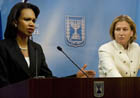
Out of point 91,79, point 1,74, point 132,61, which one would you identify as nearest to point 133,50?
point 132,61

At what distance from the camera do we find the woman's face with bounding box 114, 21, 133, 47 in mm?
3389

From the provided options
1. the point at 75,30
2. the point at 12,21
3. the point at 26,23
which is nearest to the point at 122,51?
the point at 75,30

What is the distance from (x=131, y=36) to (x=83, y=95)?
6.12 ft

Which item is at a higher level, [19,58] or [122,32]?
[122,32]

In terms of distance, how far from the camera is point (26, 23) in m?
2.85

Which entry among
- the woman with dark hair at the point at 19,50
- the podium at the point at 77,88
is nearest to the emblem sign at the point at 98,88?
the podium at the point at 77,88

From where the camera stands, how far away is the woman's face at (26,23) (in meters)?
2.83

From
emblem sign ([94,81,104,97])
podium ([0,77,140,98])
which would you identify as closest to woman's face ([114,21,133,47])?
podium ([0,77,140,98])

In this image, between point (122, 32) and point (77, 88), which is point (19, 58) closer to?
point (77, 88)

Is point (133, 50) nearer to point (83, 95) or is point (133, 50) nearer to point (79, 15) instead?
point (79, 15)

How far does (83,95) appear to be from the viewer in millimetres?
1772

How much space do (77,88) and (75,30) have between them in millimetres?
2523

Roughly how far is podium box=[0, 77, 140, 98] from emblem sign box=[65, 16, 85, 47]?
2354 millimetres

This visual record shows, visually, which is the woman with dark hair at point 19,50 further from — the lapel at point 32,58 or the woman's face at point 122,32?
the woman's face at point 122,32
